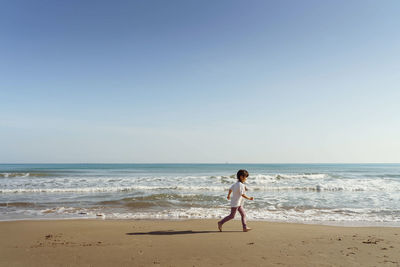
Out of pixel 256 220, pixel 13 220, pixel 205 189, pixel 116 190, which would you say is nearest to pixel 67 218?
pixel 13 220

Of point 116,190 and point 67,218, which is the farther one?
point 116,190

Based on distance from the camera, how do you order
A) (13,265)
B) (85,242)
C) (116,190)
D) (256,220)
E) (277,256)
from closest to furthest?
(13,265), (277,256), (85,242), (256,220), (116,190)

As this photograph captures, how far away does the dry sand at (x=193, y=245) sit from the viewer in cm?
448

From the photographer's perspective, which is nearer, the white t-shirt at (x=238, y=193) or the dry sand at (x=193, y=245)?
the dry sand at (x=193, y=245)

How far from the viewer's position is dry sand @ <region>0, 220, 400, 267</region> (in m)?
4.48

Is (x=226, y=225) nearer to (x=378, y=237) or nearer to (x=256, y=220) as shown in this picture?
(x=256, y=220)

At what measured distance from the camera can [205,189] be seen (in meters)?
18.5

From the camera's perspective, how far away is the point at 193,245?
5.45 meters

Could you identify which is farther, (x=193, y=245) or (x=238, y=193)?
(x=238, y=193)

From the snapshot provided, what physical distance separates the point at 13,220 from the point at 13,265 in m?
5.16

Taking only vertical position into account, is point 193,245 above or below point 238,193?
below

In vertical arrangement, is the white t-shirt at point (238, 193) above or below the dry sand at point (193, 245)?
above

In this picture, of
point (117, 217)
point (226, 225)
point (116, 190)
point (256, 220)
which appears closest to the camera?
point (226, 225)

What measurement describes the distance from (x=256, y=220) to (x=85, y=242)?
5.28 meters
